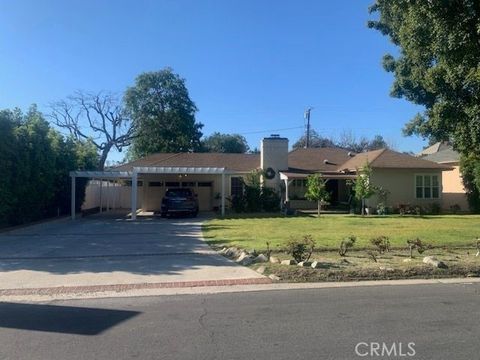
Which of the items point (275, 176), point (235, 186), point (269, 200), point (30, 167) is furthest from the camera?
point (235, 186)

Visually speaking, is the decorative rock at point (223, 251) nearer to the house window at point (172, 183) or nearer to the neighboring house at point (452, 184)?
the house window at point (172, 183)

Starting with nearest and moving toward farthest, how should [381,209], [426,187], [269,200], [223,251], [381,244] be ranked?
1. [381,244]
2. [223,251]
3. [381,209]
4. [269,200]
5. [426,187]

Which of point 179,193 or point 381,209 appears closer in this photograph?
point 179,193

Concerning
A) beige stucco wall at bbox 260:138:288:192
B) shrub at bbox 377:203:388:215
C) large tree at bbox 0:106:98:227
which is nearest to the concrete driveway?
large tree at bbox 0:106:98:227

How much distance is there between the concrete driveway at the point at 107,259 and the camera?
33.4ft

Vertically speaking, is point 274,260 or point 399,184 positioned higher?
point 399,184

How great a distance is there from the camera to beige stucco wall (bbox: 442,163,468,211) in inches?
1307

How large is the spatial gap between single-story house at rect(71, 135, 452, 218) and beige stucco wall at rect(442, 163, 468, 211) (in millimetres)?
1883

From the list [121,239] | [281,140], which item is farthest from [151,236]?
[281,140]

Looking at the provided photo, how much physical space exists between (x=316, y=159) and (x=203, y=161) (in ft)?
26.3

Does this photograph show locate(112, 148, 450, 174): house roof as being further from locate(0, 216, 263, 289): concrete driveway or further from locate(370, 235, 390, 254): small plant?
locate(370, 235, 390, 254): small plant

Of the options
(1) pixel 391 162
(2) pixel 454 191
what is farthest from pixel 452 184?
(1) pixel 391 162

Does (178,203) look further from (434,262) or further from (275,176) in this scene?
(434,262)

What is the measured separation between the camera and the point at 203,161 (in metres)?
36.0
